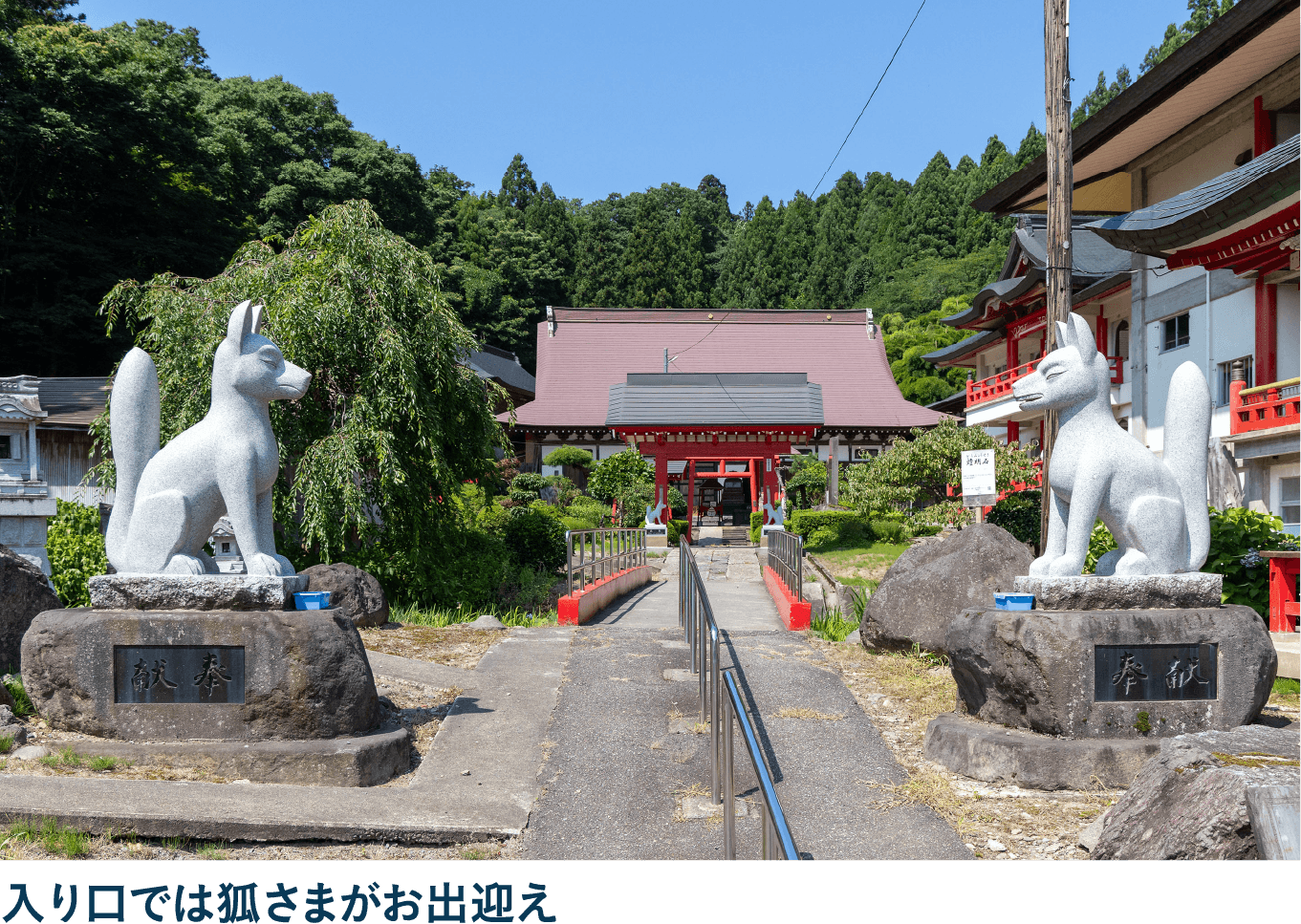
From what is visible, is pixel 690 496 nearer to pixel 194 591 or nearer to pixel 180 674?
pixel 194 591

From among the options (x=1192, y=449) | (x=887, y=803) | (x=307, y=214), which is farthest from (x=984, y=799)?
(x=307, y=214)

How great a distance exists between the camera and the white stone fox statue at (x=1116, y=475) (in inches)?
207

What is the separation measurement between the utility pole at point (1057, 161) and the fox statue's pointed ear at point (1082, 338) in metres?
2.69

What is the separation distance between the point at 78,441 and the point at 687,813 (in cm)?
1764

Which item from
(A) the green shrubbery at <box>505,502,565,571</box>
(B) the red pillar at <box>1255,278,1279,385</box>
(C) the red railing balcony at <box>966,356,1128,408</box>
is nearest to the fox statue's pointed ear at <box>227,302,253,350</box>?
(A) the green shrubbery at <box>505,502,565,571</box>

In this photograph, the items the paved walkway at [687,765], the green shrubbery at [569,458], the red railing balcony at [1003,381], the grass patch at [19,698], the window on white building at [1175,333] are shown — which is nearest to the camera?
the paved walkway at [687,765]

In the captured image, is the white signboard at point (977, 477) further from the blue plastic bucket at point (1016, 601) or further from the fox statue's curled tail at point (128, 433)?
the fox statue's curled tail at point (128, 433)

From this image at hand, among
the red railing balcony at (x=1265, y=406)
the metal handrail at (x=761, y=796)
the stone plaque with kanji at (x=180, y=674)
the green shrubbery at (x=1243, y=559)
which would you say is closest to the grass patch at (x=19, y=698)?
the stone plaque with kanji at (x=180, y=674)

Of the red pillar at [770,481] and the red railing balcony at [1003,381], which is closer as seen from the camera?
the red railing balcony at [1003,381]

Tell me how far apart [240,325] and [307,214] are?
90.2 feet

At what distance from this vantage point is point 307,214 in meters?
30.4

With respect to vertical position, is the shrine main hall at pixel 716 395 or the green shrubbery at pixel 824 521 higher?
the shrine main hall at pixel 716 395

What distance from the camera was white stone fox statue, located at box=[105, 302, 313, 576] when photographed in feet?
17.3

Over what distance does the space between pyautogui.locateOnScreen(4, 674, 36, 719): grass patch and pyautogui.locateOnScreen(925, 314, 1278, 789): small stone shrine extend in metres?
5.41
